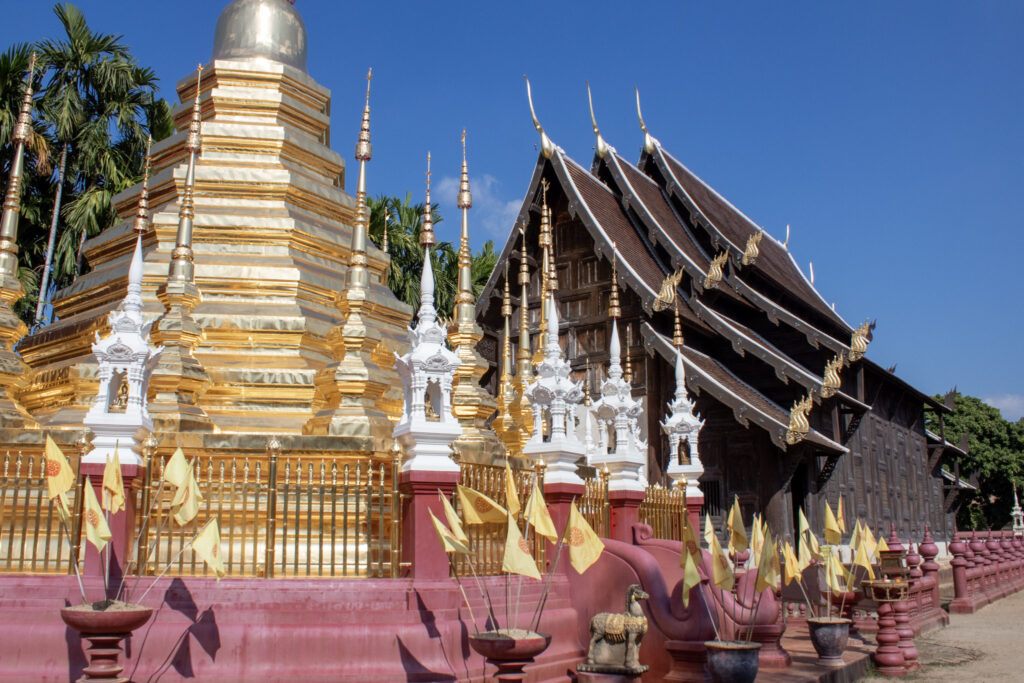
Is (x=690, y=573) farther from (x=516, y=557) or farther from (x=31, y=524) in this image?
(x=31, y=524)

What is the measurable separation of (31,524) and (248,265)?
166 inches

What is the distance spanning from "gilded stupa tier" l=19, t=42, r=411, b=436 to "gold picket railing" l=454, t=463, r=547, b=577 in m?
2.24

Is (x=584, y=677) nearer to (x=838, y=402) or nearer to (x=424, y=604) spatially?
(x=424, y=604)

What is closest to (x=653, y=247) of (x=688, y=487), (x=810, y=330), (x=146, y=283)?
(x=810, y=330)

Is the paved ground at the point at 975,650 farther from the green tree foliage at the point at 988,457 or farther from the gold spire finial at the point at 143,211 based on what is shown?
the green tree foliage at the point at 988,457

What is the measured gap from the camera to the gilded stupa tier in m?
10.7

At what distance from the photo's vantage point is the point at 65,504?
718cm

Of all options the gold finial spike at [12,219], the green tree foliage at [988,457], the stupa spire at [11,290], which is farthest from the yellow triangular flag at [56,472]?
the green tree foliage at [988,457]

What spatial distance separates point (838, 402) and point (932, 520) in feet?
34.0

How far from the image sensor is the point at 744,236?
2814 centimetres

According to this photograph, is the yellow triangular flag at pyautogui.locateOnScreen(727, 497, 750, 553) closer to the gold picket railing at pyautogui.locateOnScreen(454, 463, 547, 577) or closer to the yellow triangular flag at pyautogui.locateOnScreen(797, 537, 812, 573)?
the yellow triangular flag at pyautogui.locateOnScreen(797, 537, 812, 573)

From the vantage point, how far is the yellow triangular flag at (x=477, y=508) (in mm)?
7547

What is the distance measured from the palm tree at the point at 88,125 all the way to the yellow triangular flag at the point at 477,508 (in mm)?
17067

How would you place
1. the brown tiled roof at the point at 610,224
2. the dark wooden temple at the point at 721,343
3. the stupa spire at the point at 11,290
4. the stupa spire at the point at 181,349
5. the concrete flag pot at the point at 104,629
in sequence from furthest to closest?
the brown tiled roof at the point at 610,224, the dark wooden temple at the point at 721,343, the stupa spire at the point at 11,290, the stupa spire at the point at 181,349, the concrete flag pot at the point at 104,629
